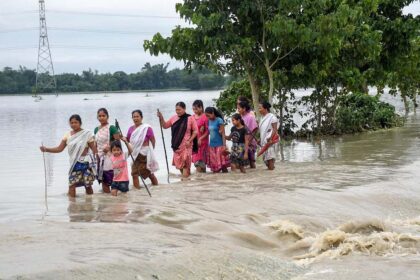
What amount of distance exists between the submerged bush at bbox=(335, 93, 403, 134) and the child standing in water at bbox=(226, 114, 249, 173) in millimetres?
9668

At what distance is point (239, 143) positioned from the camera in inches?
442

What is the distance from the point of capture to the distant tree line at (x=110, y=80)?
9638 cm

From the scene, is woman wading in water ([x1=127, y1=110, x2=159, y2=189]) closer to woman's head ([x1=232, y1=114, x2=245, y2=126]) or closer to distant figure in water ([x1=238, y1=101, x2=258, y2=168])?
woman's head ([x1=232, y1=114, x2=245, y2=126])

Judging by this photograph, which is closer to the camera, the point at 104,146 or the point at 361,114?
the point at 104,146

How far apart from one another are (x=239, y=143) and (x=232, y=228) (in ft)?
14.5

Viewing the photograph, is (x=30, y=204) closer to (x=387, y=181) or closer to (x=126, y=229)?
(x=126, y=229)

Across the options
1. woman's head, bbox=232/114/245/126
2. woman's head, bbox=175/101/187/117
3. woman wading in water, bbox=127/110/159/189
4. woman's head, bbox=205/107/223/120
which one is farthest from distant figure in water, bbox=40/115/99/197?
woman's head, bbox=232/114/245/126

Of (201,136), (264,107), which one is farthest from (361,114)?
(201,136)

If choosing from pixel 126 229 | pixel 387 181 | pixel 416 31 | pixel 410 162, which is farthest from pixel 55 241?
pixel 416 31

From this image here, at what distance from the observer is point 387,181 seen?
33.9 feet

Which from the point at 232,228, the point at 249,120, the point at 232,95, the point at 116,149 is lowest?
the point at 232,228

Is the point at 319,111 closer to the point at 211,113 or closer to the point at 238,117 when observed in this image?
the point at 238,117

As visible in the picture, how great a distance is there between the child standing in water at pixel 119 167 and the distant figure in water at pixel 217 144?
224cm

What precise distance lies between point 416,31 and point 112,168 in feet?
40.5
